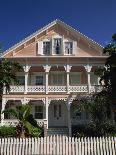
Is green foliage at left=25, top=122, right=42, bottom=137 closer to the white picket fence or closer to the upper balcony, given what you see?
the upper balcony

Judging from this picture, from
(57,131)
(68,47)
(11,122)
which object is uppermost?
(68,47)

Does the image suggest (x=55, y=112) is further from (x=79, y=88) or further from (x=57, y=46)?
(x=57, y=46)

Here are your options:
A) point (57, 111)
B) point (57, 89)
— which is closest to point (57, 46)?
point (57, 89)

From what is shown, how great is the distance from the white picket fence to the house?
14081 mm

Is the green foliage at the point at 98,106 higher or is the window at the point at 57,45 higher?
the window at the point at 57,45

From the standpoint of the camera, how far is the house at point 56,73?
3275cm

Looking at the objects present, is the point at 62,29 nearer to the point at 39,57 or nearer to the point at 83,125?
the point at 39,57

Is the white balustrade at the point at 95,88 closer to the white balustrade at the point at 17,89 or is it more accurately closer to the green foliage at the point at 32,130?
the green foliage at the point at 32,130

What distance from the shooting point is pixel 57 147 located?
17344mm

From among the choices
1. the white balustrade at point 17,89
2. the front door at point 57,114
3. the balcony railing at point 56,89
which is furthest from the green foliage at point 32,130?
→ the white balustrade at point 17,89

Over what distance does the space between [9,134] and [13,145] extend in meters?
10.7

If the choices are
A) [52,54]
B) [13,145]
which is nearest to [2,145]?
[13,145]

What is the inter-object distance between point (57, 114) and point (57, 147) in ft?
57.0

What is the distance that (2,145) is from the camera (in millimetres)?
17531
